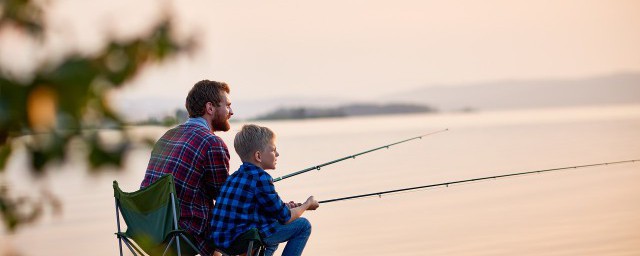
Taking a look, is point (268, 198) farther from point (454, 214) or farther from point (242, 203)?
point (454, 214)

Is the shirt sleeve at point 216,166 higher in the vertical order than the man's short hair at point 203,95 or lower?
lower

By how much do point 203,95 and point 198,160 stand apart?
257 millimetres

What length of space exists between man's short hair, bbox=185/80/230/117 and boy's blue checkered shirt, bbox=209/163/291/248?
342 millimetres

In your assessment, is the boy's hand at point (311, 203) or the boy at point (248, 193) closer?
the boy at point (248, 193)

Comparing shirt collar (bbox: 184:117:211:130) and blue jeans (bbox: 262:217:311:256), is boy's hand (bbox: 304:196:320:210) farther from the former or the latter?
shirt collar (bbox: 184:117:211:130)

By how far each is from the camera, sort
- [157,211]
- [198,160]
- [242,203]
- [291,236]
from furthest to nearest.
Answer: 1. [291,236]
2. [198,160]
3. [242,203]
4. [157,211]

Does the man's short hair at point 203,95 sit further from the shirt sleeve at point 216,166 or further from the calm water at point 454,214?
the calm water at point 454,214

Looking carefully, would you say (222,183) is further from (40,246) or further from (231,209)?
(40,246)

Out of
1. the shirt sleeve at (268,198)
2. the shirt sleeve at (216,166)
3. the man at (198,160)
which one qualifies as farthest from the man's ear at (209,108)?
the shirt sleeve at (268,198)

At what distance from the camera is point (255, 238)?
3773 mm

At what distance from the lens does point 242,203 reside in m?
3.84

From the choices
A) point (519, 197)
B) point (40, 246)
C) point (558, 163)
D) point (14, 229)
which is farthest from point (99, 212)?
point (14, 229)

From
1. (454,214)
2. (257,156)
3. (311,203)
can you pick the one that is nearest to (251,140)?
(257,156)

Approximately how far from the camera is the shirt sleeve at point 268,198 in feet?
12.6
